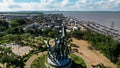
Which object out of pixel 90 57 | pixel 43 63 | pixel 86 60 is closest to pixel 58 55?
pixel 43 63

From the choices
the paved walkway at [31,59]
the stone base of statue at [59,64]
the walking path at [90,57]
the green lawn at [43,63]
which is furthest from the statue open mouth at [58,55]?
the walking path at [90,57]

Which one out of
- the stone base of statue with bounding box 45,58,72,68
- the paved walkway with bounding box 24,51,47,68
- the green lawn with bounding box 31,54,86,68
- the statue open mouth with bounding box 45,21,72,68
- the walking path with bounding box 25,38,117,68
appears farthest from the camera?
the walking path with bounding box 25,38,117,68

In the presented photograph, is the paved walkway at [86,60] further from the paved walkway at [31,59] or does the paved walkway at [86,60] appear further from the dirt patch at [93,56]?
the paved walkway at [31,59]

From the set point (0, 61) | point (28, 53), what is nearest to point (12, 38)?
point (28, 53)

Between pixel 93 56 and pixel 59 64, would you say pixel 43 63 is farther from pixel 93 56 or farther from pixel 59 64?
pixel 93 56

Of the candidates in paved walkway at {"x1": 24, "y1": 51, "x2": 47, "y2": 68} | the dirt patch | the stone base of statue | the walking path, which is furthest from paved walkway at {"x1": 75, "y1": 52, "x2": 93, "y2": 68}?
paved walkway at {"x1": 24, "y1": 51, "x2": 47, "y2": 68}

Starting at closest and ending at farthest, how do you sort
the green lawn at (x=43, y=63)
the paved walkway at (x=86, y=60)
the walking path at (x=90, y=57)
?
1. the green lawn at (x=43, y=63)
2. the paved walkway at (x=86, y=60)
3. the walking path at (x=90, y=57)

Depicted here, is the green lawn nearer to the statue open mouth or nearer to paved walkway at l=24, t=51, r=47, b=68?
paved walkway at l=24, t=51, r=47, b=68

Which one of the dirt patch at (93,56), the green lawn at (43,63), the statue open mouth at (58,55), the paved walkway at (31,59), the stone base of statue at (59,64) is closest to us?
the stone base of statue at (59,64)

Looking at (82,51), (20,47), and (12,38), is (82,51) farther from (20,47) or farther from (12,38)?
(12,38)

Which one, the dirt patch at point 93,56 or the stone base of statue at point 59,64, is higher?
the stone base of statue at point 59,64

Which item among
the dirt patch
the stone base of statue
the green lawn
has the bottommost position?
the dirt patch
